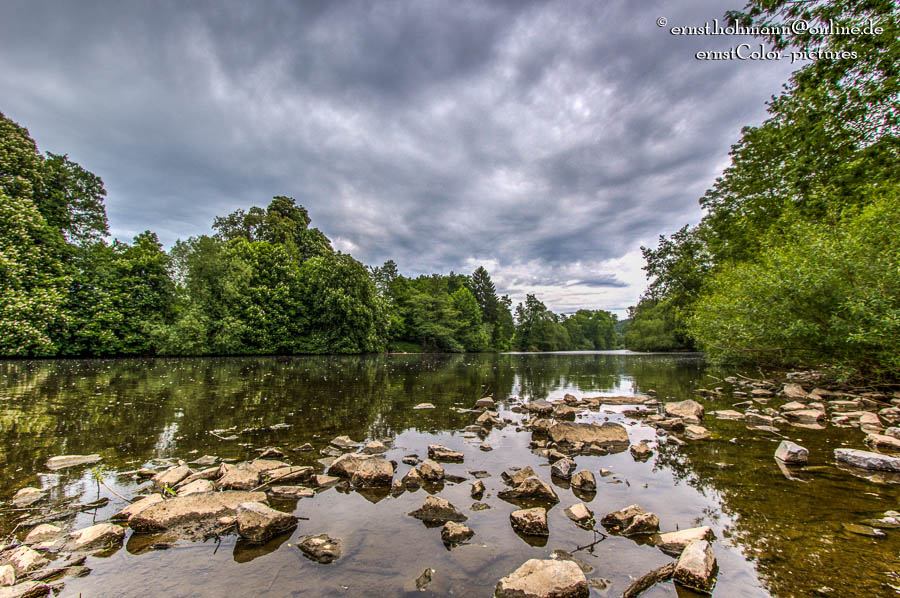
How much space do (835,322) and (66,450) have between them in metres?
17.6

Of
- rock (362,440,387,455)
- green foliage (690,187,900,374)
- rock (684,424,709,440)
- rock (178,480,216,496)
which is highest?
green foliage (690,187,900,374)

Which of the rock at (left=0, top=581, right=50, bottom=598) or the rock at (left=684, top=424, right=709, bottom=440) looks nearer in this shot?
the rock at (left=0, top=581, right=50, bottom=598)

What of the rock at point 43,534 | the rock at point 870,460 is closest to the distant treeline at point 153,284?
the rock at point 43,534

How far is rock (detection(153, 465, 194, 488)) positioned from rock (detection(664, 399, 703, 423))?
9.56m

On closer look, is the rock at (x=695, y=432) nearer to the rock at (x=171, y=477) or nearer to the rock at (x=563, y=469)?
the rock at (x=563, y=469)

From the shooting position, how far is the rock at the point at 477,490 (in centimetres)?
415

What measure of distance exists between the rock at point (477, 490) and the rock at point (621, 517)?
136 cm

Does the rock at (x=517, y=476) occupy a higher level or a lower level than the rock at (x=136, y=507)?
lower

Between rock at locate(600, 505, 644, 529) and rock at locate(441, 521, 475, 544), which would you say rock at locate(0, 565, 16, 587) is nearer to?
rock at locate(441, 521, 475, 544)

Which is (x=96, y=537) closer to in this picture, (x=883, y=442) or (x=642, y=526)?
(x=642, y=526)

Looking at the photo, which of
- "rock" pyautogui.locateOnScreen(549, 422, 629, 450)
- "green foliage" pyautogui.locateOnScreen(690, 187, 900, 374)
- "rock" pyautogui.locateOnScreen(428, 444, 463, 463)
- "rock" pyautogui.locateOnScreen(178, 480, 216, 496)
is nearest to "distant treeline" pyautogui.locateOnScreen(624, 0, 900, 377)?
"green foliage" pyautogui.locateOnScreen(690, 187, 900, 374)

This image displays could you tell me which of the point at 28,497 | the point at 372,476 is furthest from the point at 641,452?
the point at 28,497

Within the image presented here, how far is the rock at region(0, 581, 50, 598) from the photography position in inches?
89.9

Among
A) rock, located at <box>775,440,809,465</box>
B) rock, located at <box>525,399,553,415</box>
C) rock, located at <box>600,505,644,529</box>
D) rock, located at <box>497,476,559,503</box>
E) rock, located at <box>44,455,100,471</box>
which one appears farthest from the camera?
rock, located at <box>525,399,553,415</box>
